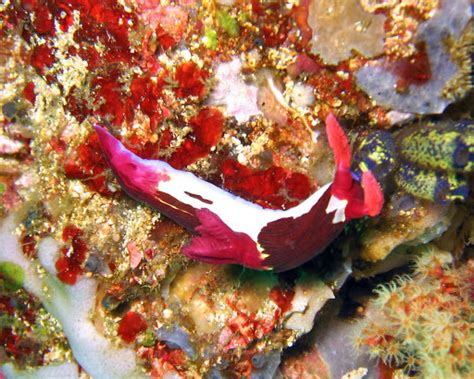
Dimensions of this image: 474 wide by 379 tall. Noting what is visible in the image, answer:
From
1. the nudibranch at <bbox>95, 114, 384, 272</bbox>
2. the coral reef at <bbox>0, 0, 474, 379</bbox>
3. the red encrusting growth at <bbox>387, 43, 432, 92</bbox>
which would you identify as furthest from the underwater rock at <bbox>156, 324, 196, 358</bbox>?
the red encrusting growth at <bbox>387, 43, 432, 92</bbox>

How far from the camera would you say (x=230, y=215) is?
3115mm

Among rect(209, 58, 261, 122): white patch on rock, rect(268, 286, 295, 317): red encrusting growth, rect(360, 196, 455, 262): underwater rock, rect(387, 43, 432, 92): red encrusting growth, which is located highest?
rect(209, 58, 261, 122): white patch on rock

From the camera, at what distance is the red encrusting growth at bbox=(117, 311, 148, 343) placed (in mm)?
3951

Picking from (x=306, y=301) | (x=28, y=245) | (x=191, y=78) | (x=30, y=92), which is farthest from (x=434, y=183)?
(x=28, y=245)

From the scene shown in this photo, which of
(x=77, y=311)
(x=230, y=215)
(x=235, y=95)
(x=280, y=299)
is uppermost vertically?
(x=235, y=95)

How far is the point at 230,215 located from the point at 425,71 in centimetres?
166

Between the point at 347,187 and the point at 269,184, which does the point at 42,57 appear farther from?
the point at 347,187

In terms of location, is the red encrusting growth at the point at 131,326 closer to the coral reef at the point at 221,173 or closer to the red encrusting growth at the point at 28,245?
the coral reef at the point at 221,173

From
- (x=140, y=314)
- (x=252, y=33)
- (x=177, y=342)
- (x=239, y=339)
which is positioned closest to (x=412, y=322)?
(x=239, y=339)

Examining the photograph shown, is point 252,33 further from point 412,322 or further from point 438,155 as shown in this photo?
point 412,322

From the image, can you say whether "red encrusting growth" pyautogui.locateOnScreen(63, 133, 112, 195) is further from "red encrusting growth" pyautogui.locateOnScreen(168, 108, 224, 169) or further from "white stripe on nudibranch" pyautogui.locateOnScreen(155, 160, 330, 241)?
"red encrusting growth" pyautogui.locateOnScreen(168, 108, 224, 169)

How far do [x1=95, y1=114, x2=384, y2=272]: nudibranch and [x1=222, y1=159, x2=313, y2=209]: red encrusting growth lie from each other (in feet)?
0.37

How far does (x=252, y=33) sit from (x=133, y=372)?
3357 mm

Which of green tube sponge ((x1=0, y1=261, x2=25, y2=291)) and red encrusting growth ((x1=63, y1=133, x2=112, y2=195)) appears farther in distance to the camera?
green tube sponge ((x1=0, y1=261, x2=25, y2=291))
